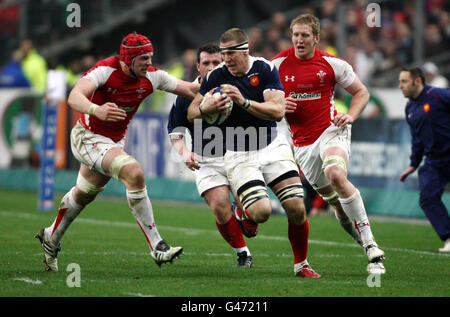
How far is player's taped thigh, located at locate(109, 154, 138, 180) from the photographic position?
347 inches

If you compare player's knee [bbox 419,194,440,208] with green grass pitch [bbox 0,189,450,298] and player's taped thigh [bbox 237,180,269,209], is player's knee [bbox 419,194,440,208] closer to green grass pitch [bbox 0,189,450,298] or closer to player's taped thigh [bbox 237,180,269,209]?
green grass pitch [bbox 0,189,450,298]

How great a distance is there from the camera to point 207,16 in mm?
27984

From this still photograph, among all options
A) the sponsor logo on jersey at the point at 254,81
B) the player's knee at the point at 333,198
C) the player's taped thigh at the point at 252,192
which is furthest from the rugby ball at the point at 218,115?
the player's knee at the point at 333,198

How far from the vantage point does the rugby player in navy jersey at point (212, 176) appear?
31.0 ft

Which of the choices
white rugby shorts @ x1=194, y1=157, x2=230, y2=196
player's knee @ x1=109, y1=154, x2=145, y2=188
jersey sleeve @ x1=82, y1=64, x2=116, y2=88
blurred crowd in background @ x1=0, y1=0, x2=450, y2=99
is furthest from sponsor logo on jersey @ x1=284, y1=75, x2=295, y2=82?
blurred crowd in background @ x1=0, y1=0, x2=450, y2=99

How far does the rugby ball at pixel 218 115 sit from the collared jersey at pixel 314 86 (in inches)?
50.0

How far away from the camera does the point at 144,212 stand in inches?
352

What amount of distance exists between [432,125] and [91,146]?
5.08m

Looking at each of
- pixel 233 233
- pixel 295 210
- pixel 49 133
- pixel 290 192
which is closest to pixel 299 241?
pixel 295 210

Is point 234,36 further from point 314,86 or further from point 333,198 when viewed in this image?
point 333,198

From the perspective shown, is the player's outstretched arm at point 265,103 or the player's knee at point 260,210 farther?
the player's knee at point 260,210

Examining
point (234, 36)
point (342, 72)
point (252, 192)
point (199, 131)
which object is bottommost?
point (252, 192)

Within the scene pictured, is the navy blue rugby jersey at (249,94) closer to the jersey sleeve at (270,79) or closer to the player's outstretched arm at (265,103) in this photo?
the jersey sleeve at (270,79)

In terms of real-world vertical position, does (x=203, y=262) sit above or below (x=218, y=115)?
below
